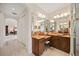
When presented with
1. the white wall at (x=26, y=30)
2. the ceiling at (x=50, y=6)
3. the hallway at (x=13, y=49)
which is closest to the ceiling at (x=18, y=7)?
the ceiling at (x=50, y=6)

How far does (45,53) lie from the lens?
183 centimetres

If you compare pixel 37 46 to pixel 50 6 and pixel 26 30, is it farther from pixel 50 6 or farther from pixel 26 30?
pixel 50 6

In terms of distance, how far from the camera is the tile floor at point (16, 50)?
1809 mm

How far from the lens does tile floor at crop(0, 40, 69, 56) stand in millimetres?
1809

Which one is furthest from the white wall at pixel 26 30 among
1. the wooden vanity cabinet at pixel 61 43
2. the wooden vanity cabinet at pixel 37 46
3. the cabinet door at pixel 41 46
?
the wooden vanity cabinet at pixel 61 43

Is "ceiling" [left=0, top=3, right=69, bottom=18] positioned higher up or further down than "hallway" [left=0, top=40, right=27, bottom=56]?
higher up

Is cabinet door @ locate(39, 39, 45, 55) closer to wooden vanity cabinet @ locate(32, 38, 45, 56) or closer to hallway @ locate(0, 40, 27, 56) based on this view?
wooden vanity cabinet @ locate(32, 38, 45, 56)

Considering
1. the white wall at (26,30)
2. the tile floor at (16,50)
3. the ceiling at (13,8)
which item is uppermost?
the ceiling at (13,8)

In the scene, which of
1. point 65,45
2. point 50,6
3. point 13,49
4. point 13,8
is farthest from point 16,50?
point 50,6

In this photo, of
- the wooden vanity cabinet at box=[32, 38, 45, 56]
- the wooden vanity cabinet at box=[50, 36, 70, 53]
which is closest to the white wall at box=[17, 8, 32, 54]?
the wooden vanity cabinet at box=[32, 38, 45, 56]

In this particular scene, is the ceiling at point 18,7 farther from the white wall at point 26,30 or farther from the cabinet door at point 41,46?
the cabinet door at point 41,46

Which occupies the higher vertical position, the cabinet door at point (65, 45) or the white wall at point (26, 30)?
the white wall at point (26, 30)

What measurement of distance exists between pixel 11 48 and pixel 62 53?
2.78ft

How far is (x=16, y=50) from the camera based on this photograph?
1.82 metres
